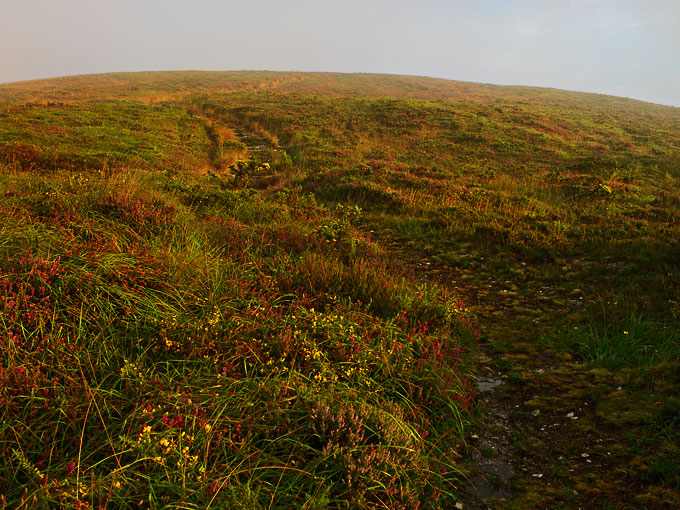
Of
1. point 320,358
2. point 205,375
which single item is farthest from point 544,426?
point 205,375

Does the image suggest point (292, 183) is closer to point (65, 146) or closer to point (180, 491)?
point (65, 146)

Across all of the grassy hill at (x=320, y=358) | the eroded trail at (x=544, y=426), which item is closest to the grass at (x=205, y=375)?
the grassy hill at (x=320, y=358)

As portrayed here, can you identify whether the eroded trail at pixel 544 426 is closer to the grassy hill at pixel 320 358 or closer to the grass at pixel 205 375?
the grassy hill at pixel 320 358

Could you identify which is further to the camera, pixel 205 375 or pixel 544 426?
pixel 544 426

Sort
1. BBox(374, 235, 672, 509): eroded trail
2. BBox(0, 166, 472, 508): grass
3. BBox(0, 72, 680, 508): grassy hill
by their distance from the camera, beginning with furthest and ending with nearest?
BBox(374, 235, 672, 509): eroded trail
BBox(0, 72, 680, 508): grassy hill
BBox(0, 166, 472, 508): grass

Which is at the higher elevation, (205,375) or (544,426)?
(205,375)

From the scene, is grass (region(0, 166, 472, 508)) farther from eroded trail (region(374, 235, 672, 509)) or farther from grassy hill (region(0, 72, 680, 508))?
eroded trail (region(374, 235, 672, 509))

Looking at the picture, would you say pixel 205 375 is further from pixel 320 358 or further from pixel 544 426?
pixel 544 426

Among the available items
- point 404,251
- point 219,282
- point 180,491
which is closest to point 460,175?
point 404,251

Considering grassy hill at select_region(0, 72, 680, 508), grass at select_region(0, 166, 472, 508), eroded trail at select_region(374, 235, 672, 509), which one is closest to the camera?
grass at select_region(0, 166, 472, 508)

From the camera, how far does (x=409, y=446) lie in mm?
3027

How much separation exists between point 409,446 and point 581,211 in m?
9.97

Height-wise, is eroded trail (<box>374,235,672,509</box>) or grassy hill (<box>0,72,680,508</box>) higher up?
grassy hill (<box>0,72,680,508</box>)

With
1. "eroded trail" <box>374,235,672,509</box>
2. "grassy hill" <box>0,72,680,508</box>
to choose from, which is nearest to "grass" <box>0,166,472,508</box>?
"grassy hill" <box>0,72,680,508</box>
